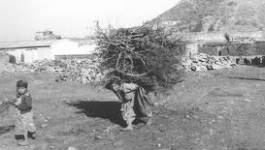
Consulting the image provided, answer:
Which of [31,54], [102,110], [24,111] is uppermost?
[24,111]

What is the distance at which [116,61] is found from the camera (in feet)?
28.3

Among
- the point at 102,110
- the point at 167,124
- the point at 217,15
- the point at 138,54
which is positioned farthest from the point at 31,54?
the point at 167,124

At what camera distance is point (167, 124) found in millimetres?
8547

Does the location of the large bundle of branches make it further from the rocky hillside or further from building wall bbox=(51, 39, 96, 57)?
the rocky hillside

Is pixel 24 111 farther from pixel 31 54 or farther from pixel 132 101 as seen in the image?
pixel 31 54

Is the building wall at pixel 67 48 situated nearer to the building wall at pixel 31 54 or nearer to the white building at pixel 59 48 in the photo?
the white building at pixel 59 48

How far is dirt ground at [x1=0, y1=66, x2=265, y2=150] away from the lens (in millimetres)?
7428

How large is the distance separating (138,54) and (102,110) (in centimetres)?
274

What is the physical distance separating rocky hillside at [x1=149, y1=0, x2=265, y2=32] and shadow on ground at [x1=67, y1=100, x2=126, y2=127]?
2135 inches

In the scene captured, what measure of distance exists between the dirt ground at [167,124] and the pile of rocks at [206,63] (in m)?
7.28

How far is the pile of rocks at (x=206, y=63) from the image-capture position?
20942mm

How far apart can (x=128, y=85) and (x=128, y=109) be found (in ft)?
1.65

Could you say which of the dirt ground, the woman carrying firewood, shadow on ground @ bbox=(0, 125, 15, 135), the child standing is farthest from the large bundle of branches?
shadow on ground @ bbox=(0, 125, 15, 135)

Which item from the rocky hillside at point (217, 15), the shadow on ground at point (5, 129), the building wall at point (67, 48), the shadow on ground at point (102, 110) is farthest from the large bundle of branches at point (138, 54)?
the rocky hillside at point (217, 15)
